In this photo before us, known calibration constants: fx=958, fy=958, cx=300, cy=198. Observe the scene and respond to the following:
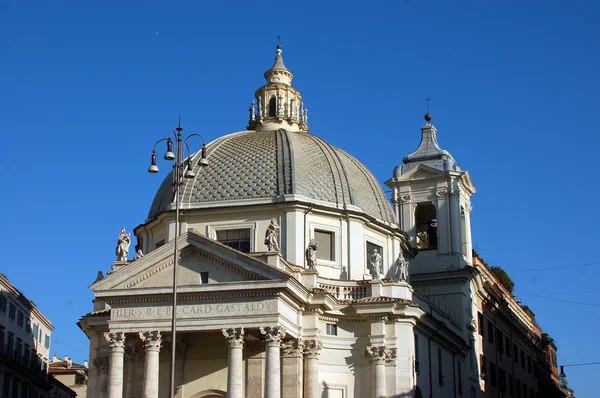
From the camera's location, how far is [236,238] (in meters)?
47.2

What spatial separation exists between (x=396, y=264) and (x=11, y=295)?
31.9 meters

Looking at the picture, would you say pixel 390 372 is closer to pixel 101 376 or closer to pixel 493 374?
pixel 101 376

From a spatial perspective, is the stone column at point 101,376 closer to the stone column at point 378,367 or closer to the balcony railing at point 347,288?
the balcony railing at point 347,288

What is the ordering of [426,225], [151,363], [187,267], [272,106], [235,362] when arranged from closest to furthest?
[235,362], [151,363], [187,267], [272,106], [426,225]

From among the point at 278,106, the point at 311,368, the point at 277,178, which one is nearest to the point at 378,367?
the point at 311,368

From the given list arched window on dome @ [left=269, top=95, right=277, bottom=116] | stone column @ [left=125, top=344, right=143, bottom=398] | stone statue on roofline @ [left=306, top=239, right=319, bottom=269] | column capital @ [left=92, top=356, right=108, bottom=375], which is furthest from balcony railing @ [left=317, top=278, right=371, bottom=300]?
arched window on dome @ [left=269, top=95, right=277, bottom=116]

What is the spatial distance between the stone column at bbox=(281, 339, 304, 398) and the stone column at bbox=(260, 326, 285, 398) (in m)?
2.11

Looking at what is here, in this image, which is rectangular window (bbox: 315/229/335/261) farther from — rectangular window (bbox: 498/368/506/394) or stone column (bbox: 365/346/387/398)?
rectangular window (bbox: 498/368/506/394)

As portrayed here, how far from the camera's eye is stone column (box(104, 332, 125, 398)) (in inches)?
1621

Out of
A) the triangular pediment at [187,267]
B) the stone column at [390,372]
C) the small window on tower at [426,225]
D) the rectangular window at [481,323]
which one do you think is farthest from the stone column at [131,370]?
the rectangular window at [481,323]

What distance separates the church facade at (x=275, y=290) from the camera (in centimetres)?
4097

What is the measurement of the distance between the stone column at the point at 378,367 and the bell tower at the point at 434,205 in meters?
16.6

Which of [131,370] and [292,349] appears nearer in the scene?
[292,349]

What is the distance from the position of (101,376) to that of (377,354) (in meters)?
13.5
